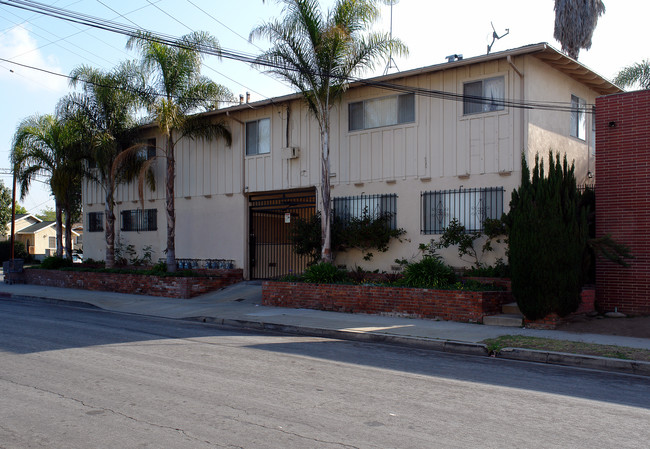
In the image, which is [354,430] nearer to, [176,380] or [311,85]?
[176,380]

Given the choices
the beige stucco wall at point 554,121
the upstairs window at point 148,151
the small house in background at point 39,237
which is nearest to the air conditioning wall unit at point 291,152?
the upstairs window at point 148,151

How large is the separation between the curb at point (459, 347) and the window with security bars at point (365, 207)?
550 centimetres

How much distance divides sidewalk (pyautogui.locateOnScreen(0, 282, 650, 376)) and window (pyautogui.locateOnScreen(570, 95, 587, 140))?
8184mm

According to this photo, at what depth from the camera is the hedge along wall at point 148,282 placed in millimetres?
19328

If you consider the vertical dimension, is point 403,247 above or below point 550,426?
above

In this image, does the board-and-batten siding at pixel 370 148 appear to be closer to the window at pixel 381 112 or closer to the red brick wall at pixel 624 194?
the window at pixel 381 112

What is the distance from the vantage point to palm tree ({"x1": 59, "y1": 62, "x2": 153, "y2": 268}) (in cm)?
2091

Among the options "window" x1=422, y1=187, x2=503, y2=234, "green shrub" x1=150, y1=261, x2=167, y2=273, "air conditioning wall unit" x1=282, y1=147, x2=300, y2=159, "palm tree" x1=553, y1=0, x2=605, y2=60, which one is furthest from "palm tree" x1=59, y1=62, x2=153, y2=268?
"palm tree" x1=553, y1=0, x2=605, y2=60

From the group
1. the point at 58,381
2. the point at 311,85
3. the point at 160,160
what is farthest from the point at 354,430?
the point at 160,160

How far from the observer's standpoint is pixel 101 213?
87.9 feet

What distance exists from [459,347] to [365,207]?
7837 mm

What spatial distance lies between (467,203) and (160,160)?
528 inches

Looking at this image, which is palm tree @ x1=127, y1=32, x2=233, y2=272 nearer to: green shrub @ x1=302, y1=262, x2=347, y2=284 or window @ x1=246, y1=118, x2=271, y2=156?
window @ x1=246, y1=118, x2=271, y2=156

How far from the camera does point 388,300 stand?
566 inches
